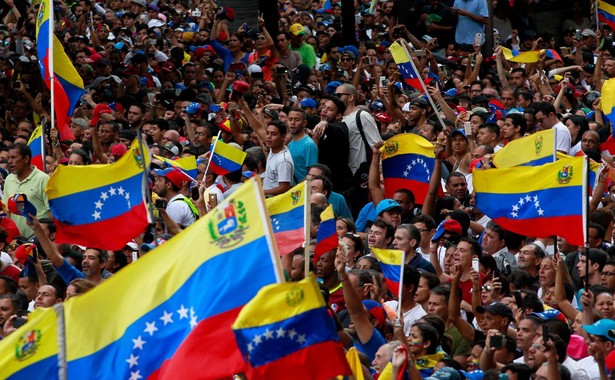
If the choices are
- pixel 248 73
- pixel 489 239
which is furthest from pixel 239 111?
pixel 489 239

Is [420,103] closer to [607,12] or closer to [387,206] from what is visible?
[387,206]

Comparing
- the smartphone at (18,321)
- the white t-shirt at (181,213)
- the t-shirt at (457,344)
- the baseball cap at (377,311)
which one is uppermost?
the baseball cap at (377,311)

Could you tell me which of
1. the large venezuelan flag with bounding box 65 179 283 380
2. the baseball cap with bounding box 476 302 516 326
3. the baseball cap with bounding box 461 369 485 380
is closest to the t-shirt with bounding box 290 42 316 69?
the baseball cap with bounding box 476 302 516 326

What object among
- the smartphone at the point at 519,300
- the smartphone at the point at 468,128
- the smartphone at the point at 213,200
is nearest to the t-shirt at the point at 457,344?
the smartphone at the point at 519,300

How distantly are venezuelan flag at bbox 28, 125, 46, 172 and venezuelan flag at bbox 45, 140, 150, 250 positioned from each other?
3402 mm

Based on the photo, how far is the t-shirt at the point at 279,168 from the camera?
13.9 metres

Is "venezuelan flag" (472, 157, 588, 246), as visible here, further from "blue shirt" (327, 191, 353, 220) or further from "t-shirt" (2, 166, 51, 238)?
"t-shirt" (2, 166, 51, 238)

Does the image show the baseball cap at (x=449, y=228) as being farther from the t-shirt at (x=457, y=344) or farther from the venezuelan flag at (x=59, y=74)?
the venezuelan flag at (x=59, y=74)

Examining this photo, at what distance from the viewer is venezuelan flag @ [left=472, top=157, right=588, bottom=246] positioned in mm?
11289

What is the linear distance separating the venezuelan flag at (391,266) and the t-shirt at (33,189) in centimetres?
403

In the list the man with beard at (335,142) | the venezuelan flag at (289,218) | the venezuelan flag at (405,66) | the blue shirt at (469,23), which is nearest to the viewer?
the venezuelan flag at (289,218)

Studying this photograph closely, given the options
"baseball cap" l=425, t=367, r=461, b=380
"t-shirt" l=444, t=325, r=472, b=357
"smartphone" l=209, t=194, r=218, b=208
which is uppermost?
"baseball cap" l=425, t=367, r=461, b=380

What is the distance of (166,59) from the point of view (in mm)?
21453

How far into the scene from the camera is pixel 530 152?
13133 mm
